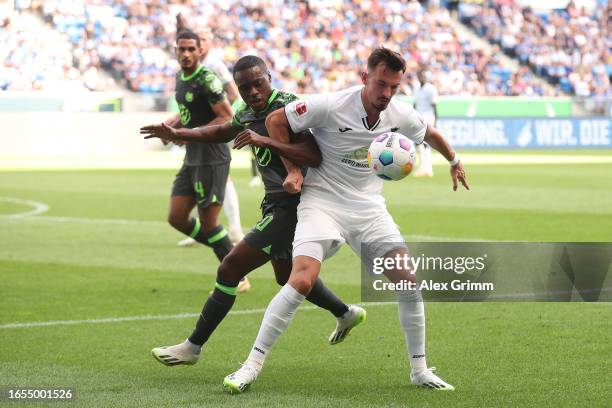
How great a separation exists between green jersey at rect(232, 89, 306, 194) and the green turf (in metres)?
1.10

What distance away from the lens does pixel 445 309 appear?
9.12 metres

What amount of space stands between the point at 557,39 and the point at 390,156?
42.3 meters

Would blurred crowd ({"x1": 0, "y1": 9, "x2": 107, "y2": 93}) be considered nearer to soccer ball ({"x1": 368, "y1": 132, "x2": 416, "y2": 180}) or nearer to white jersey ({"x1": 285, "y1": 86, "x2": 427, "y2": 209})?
white jersey ({"x1": 285, "y1": 86, "x2": 427, "y2": 209})

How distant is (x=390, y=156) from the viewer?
6.34 m

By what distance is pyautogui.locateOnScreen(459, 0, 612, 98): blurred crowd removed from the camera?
4550cm

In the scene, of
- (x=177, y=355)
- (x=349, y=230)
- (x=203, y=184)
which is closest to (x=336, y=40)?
(x=203, y=184)

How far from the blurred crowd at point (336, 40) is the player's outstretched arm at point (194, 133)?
98.8 feet

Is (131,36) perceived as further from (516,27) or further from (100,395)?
(100,395)

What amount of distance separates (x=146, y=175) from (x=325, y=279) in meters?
14.9

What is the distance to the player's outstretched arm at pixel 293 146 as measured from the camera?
6.41 metres

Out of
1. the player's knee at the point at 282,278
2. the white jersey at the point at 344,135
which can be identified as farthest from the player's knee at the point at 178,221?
the white jersey at the point at 344,135

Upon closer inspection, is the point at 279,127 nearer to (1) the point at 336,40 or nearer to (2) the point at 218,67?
(2) the point at 218,67

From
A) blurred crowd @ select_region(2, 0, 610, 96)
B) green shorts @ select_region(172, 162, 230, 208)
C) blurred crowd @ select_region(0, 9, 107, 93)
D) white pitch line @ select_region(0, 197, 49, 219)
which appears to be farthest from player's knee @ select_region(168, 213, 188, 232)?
blurred crowd @ select_region(2, 0, 610, 96)

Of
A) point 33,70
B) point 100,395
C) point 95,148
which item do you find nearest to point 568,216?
point 100,395
